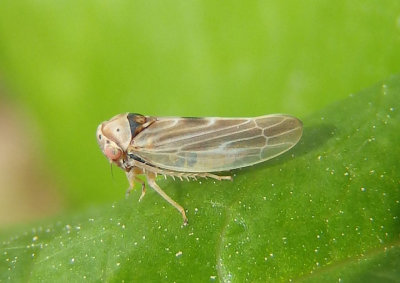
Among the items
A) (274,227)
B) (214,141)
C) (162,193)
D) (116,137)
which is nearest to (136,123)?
(116,137)

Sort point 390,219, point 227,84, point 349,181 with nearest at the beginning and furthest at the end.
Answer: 1. point 390,219
2. point 349,181
3. point 227,84

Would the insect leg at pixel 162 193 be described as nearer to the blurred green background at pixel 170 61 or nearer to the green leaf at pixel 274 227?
the green leaf at pixel 274 227

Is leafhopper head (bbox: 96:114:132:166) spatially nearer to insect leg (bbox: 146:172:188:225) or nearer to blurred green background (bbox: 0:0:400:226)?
insect leg (bbox: 146:172:188:225)

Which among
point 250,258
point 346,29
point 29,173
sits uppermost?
point 346,29

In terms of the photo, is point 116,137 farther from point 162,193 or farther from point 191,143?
point 162,193

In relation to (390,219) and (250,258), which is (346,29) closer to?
(390,219)

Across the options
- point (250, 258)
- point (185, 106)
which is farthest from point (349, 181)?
point (185, 106)

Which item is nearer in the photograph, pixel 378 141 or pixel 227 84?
pixel 378 141

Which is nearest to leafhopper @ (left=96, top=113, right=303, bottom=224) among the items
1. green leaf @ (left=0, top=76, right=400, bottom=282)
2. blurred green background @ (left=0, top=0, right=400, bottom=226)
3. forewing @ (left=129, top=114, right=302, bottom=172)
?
forewing @ (left=129, top=114, right=302, bottom=172)

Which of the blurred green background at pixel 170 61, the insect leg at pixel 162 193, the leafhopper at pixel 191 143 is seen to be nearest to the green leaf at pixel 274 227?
the insect leg at pixel 162 193
